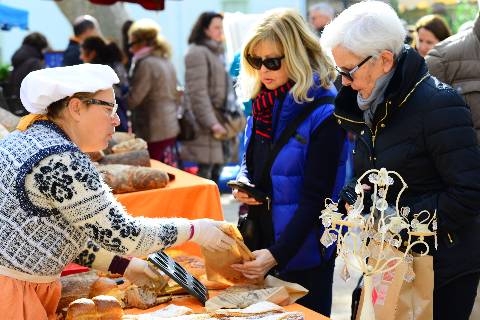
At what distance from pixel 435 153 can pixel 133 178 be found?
6.51ft

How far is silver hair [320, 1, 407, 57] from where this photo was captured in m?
2.47

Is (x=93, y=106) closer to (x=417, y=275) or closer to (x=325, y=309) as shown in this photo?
(x=417, y=275)

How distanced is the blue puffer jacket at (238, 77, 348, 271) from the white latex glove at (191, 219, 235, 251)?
35 cm

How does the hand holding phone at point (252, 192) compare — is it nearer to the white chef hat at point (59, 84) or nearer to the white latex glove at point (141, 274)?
the white latex glove at point (141, 274)

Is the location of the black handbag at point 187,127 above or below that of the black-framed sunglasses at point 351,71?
below

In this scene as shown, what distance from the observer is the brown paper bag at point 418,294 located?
92.4 inches

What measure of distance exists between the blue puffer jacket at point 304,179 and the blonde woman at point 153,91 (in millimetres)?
4503

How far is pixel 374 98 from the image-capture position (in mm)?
2551

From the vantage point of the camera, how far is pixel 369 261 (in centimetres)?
227

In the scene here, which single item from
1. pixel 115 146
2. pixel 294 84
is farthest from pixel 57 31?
pixel 294 84

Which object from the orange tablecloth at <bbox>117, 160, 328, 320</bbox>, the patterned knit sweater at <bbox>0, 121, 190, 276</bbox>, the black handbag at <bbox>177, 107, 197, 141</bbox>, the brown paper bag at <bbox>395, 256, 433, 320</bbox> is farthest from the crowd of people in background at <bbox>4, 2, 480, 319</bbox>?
the black handbag at <bbox>177, 107, 197, 141</bbox>

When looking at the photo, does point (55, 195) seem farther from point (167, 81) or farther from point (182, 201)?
point (167, 81)

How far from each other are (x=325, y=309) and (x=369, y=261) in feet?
3.12

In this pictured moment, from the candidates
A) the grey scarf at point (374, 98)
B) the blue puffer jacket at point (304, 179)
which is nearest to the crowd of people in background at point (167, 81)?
the blue puffer jacket at point (304, 179)
